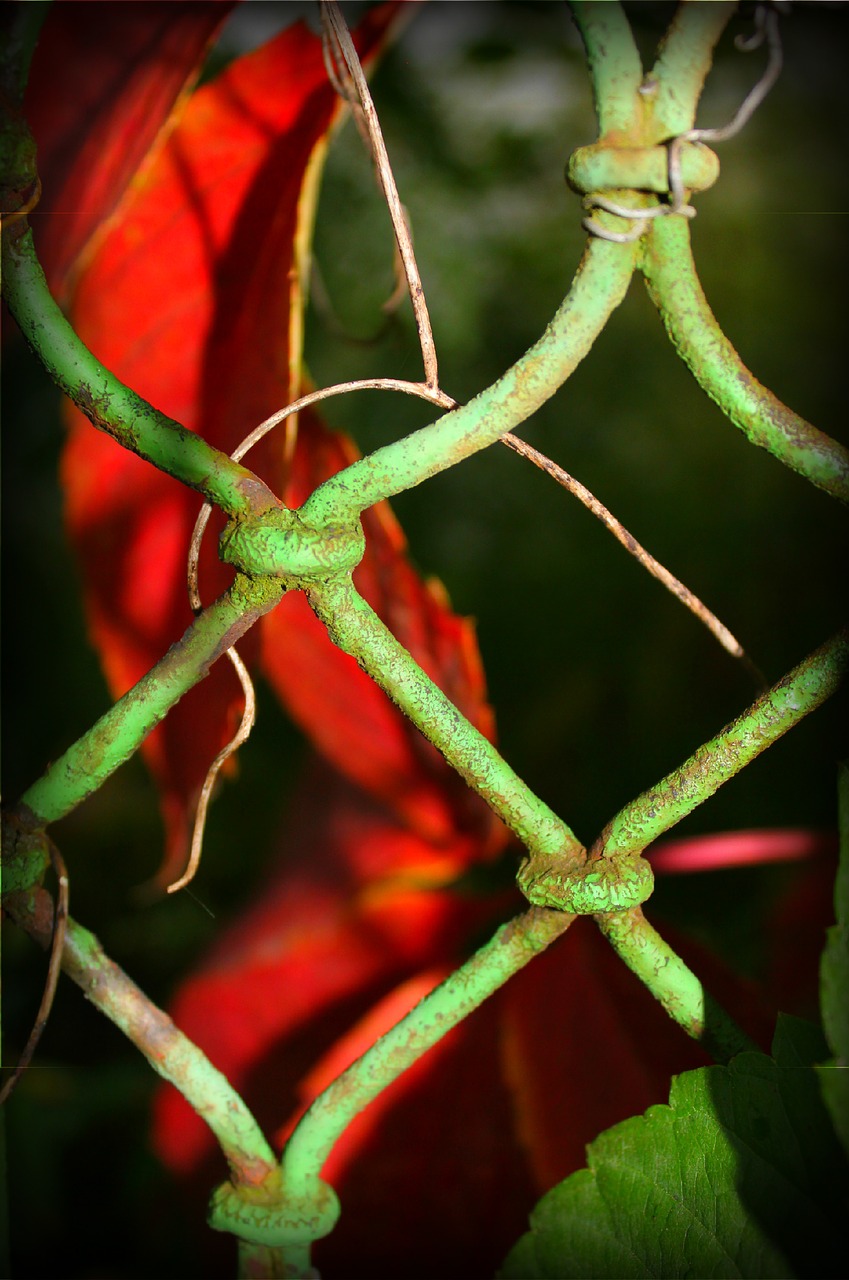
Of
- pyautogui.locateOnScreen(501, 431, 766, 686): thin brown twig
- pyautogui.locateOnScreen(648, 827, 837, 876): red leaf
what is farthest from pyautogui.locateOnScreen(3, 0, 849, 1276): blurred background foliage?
pyautogui.locateOnScreen(501, 431, 766, 686): thin brown twig

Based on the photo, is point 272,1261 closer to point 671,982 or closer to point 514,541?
point 671,982

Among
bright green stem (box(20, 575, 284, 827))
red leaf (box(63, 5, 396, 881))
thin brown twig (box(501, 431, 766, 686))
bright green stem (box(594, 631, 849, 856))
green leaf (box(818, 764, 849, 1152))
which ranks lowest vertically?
green leaf (box(818, 764, 849, 1152))

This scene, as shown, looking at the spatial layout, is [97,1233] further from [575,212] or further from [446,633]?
[575,212]

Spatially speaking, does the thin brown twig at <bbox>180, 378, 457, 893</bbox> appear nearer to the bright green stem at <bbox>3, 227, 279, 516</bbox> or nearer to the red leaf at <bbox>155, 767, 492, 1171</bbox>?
the bright green stem at <bbox>3, 227, 279, 516</bbox>

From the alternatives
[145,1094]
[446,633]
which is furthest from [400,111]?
[145,1094]

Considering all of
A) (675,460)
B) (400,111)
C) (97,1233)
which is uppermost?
(400,111)

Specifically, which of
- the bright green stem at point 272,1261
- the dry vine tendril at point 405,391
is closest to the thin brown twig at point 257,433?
the dry vine tendril at point 405,391

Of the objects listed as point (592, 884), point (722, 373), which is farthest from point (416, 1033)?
point (722, 373)
